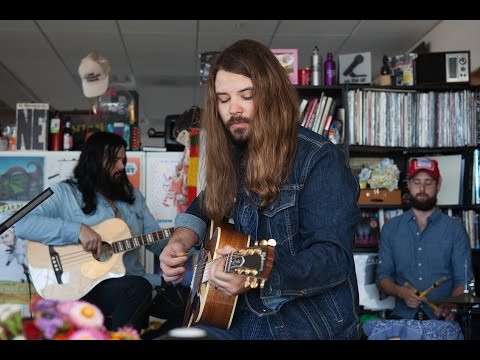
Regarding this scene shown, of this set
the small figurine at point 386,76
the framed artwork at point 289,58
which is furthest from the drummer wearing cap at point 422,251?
the framed artwork at point 289,58

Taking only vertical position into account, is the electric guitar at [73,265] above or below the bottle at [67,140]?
below

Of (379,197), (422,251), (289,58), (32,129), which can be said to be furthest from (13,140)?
(422,251)

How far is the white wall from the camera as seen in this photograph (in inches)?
182

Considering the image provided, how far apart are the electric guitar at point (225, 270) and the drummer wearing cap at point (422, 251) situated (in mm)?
2134

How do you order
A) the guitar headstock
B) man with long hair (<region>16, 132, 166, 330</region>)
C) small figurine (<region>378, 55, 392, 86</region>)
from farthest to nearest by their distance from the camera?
1. small figurine (<region>378, 55, 392, 86</region>)
2. man with long hair (<region>16, 132, 166, 330</region>)
3. the guitar headstock

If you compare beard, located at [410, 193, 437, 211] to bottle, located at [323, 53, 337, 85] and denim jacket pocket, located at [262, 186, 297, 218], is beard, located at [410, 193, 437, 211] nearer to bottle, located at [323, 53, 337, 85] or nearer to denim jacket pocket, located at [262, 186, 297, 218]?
bottle, located at [323, 53, 337, 85]

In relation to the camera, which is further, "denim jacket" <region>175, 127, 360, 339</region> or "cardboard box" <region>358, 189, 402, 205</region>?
"cardboard box" <region>358, 189, 402, 205</region>

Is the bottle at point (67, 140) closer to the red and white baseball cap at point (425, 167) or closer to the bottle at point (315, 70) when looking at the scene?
the bottle at point (315, 70)

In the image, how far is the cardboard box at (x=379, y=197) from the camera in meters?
4.12

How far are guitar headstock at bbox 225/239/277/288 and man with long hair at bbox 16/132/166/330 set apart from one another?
1951 mm

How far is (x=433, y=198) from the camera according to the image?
158 inches

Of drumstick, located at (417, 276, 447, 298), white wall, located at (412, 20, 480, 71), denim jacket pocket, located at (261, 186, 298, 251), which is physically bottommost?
drumstick, located at (417, 276, 447, 298)

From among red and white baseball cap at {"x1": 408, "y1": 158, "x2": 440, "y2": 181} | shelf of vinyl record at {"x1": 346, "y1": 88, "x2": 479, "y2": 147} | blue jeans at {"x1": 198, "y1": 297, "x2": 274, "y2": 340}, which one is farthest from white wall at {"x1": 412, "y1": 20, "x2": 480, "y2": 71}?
blue jeans at {"x1": 198, "y1": 297, "x2": 274, "y2": 340}

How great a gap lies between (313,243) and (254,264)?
0.21 metres
